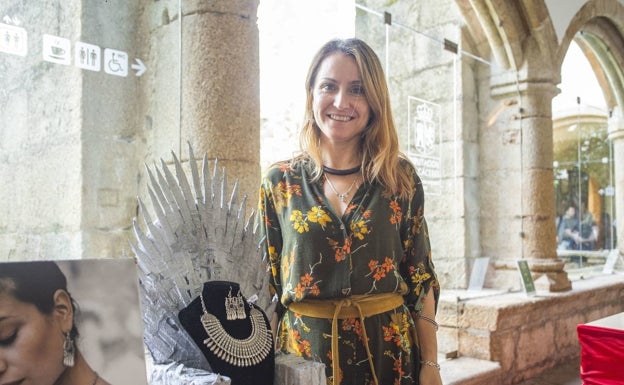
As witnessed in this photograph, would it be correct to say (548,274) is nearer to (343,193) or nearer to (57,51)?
(343,193)

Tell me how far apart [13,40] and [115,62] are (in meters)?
0.29

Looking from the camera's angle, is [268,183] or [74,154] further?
[74,154]

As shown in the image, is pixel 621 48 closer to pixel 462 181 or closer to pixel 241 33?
pixel 462 181

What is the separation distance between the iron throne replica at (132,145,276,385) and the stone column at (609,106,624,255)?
18.0 ft

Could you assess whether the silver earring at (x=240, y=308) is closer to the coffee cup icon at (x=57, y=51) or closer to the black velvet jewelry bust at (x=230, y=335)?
the black velvet jewelry bust at (x=230, y=335)

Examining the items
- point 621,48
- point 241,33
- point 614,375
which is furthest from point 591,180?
point 241,33

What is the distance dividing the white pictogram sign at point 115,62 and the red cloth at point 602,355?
1.94 meters

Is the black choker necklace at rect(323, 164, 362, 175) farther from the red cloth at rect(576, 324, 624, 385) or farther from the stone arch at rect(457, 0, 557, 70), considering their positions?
the stone arch at rect(457, 0, 557, 70)

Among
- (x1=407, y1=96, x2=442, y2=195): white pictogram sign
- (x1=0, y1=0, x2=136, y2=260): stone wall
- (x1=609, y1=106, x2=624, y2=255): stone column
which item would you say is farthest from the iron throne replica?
(x1=609, y1=106, x2=624, y2=255): stone column

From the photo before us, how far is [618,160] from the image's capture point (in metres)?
5.59

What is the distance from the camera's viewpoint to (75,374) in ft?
2.47

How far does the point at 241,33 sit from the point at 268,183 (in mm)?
753

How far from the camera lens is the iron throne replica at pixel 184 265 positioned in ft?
3.09

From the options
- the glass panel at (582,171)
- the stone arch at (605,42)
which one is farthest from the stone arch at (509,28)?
the glass panel at (582,171)
